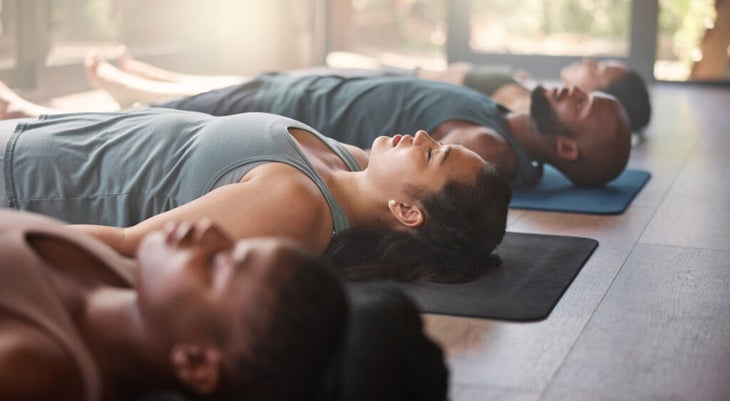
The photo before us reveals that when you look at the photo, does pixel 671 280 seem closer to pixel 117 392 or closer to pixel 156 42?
pixel 117 392

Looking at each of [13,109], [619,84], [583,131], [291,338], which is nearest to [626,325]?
[291,338]

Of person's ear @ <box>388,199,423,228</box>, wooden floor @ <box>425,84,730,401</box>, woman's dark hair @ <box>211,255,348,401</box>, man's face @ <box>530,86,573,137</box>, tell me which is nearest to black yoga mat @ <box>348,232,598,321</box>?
A: wooden floor @ <box>425,84,730,401</box>

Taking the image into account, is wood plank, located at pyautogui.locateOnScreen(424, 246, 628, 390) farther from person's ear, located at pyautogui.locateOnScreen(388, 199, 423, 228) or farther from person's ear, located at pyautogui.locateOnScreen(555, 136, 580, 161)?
person's ear, located at pyautogui.locateOnScreen(555, 136, 580, 161)

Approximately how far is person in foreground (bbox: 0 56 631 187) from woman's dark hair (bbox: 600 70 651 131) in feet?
3.31

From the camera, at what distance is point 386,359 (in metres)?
1.40

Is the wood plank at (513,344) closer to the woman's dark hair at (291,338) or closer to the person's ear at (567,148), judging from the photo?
the woman's dark hair at (291,338)

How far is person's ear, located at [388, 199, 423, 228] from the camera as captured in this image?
7.19 feet

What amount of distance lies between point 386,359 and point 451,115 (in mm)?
1861

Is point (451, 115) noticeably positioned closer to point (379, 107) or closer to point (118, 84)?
point (379, 107)

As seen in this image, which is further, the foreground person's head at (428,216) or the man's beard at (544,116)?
the man's beard at (544,116)

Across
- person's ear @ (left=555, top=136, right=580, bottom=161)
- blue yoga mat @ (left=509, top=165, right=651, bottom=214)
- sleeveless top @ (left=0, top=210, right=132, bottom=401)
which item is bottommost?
blue yoga mat @ (left=509, top=165, right=651, bottom=214)

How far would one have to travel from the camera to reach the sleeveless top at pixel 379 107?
10.6 feet

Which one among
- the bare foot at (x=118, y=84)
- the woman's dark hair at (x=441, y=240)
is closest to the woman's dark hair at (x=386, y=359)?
the woman's dark hair at (x=441, y=240)

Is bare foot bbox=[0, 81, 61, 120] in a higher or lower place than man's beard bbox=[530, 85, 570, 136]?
higher
